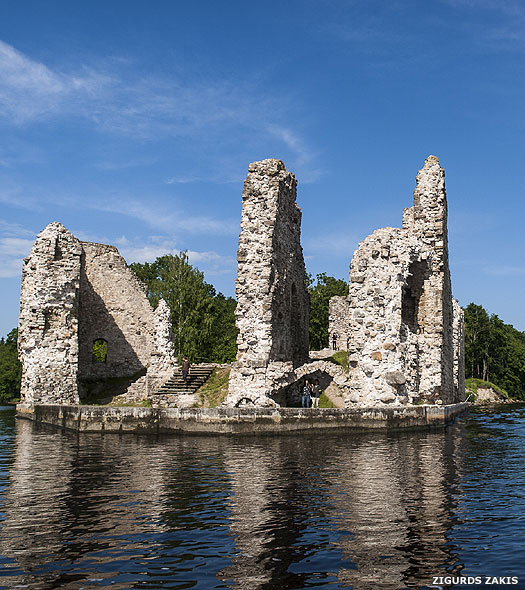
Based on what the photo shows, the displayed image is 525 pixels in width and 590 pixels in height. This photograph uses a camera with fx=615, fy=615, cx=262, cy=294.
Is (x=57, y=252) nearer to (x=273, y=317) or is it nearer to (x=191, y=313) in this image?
(x=273, y=317)

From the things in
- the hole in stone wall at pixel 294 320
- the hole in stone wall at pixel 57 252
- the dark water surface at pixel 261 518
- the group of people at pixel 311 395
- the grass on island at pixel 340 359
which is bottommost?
the dark water surface at pixel 261 518

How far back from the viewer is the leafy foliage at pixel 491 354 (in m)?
72.9

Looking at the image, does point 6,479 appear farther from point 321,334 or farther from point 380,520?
point 321,334

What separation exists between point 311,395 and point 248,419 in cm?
569

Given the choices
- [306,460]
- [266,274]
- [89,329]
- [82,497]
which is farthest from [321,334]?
[82,497]

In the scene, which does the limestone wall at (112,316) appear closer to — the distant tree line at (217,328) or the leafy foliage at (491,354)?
the distant tree line at (217,328)

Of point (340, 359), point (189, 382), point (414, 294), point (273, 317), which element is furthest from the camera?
point (340, 359)

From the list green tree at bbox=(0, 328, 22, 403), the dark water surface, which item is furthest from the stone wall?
green tree at bbox=(0, 328, 22, 403)

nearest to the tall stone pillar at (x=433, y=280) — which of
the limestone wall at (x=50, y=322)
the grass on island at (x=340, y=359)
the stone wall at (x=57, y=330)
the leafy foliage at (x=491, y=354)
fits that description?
the grass on island at (x=340, y=359)

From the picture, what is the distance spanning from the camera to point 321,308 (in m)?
55.6

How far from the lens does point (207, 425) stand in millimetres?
18672

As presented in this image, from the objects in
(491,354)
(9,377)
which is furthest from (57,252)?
(491,354)

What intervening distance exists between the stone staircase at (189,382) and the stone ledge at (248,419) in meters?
4.76

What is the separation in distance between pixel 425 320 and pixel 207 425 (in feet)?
36.1
